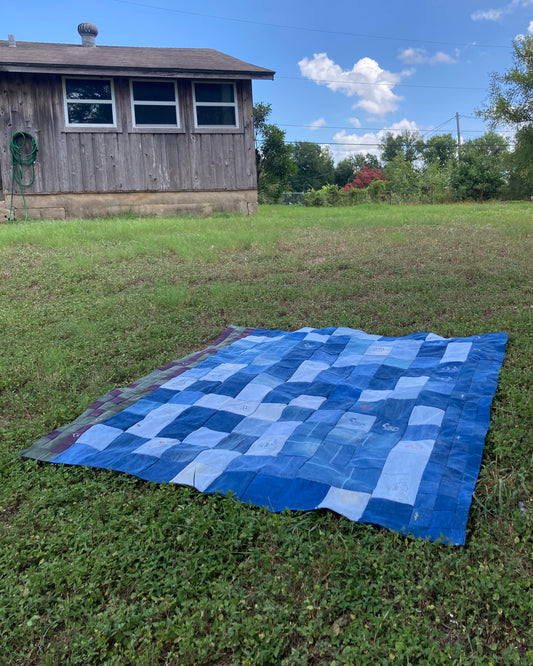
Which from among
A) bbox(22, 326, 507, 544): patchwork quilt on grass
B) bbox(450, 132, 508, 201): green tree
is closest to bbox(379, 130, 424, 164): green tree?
bbox(450, 132, 508, 201): green tree

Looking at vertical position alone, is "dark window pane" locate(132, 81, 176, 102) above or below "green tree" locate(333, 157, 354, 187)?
below

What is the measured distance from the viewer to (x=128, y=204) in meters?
11.8

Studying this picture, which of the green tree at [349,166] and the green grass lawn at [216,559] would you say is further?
the green tree at [349,166]

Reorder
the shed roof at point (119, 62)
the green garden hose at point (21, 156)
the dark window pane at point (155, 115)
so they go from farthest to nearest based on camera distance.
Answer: the dark window pane at point (155, 115)
the green garden hose at point (21, 156)
the shed roof at point (119, 62)

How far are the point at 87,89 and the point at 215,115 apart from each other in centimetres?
287

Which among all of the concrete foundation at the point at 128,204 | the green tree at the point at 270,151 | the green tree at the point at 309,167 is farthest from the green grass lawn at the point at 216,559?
the green tree at the point at 309,167

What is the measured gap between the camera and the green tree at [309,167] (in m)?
48.6

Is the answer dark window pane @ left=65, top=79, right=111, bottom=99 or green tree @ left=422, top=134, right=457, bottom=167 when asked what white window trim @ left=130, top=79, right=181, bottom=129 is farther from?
green tree @ left=422, top=134, right=457, bottom=167

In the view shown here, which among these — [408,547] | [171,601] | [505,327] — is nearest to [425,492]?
[408,547]

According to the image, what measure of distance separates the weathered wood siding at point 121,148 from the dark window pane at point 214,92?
0.20 metres

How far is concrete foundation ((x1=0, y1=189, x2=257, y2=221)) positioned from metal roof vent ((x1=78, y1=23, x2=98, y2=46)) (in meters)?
5.36

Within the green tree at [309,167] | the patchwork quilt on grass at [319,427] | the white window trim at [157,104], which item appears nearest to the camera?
the patchwork quilt on grass at [319,427]

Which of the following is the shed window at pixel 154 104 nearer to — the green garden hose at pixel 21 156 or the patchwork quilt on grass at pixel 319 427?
the green garden hose at pixel 21 156

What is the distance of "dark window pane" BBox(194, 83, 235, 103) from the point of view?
1209 cm
